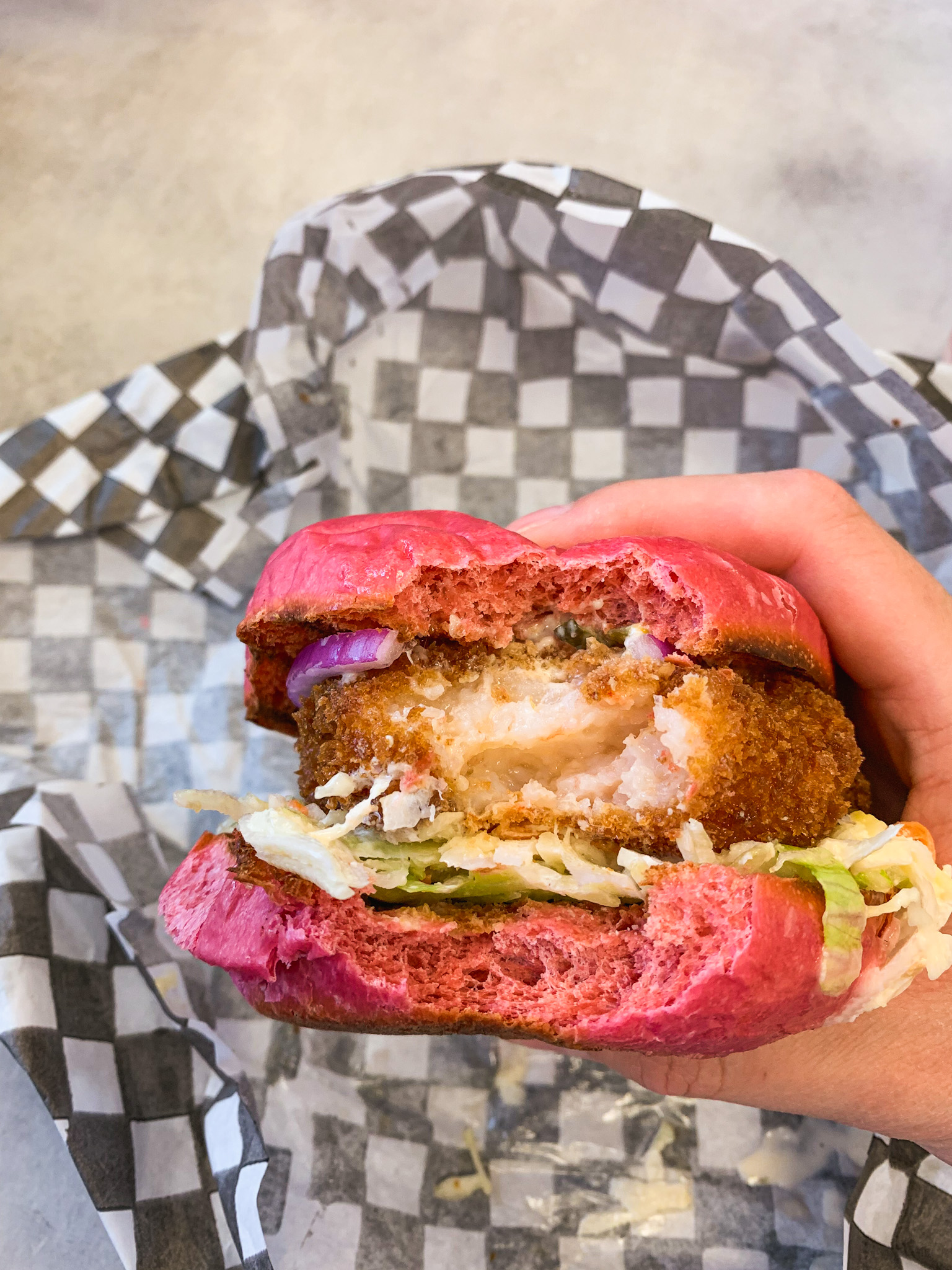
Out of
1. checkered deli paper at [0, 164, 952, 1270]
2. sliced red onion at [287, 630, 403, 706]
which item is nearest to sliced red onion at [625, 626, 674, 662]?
sliced red onion at [287, 630, 403, 706]

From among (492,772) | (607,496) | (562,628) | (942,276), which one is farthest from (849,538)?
(942,276)

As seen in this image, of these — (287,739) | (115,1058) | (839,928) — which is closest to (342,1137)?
(115,1058)

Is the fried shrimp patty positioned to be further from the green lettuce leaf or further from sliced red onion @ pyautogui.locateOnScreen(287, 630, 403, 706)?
the green lettuce leaf

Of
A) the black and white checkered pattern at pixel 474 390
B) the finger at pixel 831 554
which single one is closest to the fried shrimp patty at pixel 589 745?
the finger at pixel 831 554

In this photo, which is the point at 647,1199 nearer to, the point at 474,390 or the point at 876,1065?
the point at 876,1065

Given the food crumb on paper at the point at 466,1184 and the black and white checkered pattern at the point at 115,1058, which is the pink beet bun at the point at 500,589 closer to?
the black and white checkered pattern at the point at 115,1058

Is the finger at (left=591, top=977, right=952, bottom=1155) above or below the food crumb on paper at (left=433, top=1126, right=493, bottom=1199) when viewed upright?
above
